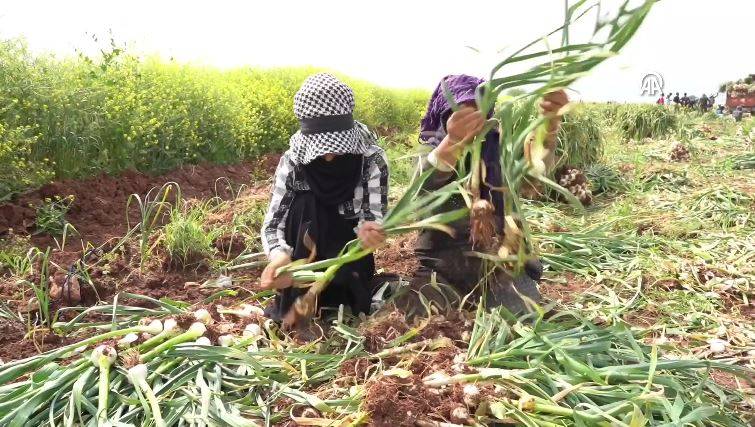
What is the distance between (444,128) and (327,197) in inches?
20.8

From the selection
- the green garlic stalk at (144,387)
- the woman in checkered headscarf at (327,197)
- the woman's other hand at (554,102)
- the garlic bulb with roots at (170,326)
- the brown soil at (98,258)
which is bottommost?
the brown soil at (98,258)

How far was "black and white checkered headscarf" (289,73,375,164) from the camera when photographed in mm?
2125

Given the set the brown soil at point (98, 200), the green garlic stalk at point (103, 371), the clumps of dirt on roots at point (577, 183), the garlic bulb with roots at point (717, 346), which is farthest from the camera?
the clumps of dirt on roots at point (577, 183)

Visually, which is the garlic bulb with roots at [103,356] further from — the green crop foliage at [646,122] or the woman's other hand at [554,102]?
the green crop foliage at [646,122]

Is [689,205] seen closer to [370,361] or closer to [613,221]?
[613,221]

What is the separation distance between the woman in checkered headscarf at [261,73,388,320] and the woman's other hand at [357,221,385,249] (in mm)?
402

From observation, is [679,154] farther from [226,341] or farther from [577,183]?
[226,341]

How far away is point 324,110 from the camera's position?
2.12 metres

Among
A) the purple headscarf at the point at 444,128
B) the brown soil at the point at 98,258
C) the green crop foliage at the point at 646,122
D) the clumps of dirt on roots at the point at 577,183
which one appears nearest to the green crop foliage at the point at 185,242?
the brown soil at the point at 98,258

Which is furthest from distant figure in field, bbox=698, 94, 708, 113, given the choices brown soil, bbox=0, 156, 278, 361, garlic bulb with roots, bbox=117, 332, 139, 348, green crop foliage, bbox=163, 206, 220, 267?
garlic bulb with roots, bbox=117, 332, 139, 348

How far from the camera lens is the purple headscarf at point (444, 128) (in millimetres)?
2090

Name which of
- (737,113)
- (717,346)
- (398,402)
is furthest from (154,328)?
(737,113)

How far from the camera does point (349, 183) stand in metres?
2.36

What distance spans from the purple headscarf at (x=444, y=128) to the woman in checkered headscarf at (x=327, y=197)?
9.3 inches
